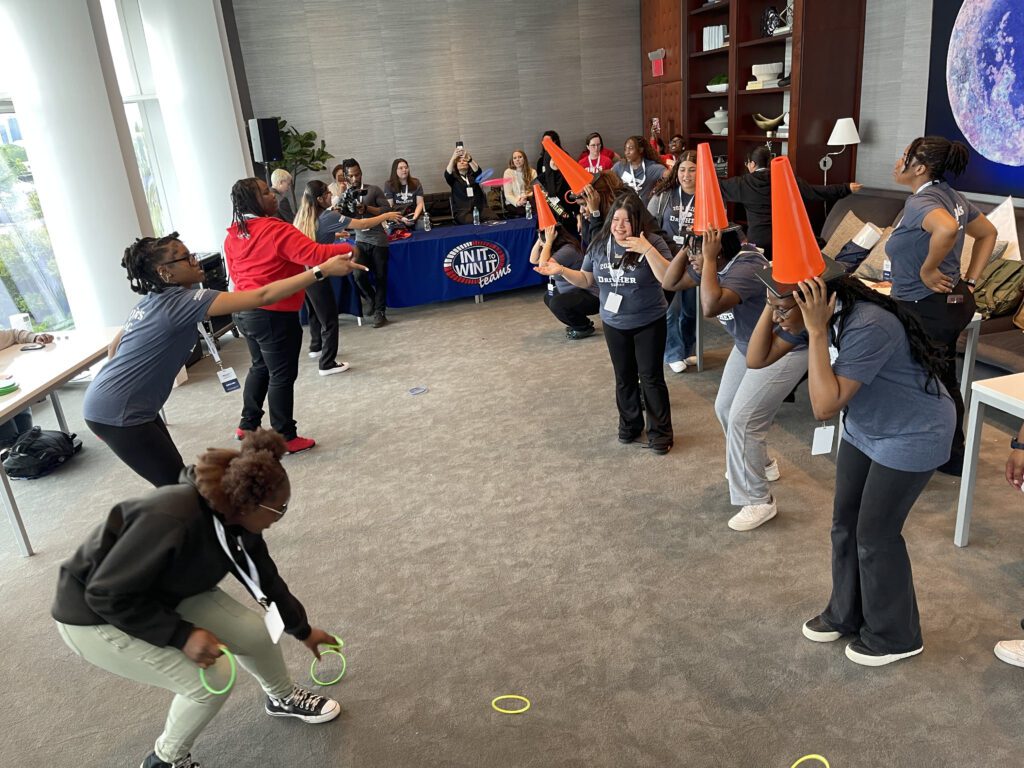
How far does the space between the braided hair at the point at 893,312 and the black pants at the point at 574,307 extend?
4.06m

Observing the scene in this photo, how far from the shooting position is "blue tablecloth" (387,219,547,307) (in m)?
7.58

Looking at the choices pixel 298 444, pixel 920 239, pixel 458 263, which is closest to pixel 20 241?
pixel 298 444

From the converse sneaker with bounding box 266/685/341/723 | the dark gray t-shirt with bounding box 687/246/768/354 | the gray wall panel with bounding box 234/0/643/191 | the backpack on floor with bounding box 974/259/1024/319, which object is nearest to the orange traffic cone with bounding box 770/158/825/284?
the dark gray t-shirt with bounding box 687/246/768/354

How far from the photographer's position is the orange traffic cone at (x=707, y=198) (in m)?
3.13

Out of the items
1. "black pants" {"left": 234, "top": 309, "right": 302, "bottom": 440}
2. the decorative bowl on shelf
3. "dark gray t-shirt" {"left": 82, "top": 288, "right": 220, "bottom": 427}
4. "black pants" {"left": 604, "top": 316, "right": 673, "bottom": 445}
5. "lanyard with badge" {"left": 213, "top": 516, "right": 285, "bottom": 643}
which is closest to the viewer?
"lanyard with badge" {"left": 213, "top": 516, "right": 285, "bottom": 643}

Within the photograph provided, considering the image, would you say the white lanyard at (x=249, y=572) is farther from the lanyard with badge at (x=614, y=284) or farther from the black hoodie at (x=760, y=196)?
the black hoodie at (x=760, y=196)

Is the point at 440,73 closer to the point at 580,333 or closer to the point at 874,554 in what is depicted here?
→ the point at 580,333

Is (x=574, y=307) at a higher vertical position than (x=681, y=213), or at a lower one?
lower

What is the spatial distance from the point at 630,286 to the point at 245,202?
7.00 ft

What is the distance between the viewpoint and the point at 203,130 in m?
7.90

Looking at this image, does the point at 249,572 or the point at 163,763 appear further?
the point at 163,763

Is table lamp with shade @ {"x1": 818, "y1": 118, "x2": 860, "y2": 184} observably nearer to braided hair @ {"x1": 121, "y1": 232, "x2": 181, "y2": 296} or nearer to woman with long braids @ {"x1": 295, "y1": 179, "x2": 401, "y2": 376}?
woman with long braids @ {"x1": 295, "y1": 179, "x2": 401, "y2": 376}

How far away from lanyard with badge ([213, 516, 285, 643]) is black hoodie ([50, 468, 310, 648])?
0.01 m

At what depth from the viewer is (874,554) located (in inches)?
93.0
